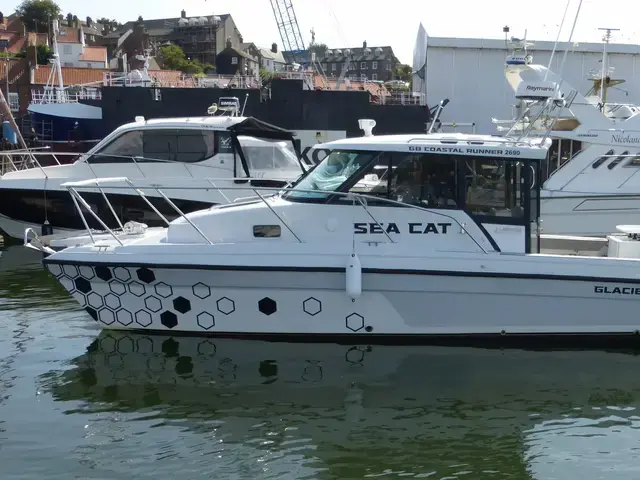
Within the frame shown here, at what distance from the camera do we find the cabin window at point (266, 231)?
7.05 metres

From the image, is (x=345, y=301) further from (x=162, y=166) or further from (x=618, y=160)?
(x=618, y=160)

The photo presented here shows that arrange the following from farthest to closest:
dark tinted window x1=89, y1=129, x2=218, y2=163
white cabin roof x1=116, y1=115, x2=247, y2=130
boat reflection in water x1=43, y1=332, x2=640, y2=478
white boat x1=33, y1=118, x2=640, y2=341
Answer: dark tinted window x1=89, y1=129, x2=218, y2=163 < white cabin roof x1=116, y1=115, x2=247, y2=130 < white boat x1=33, y1=118, x2=640, y2=341 < boat reflection in water x1=43, y1=332, x2=640, y2=478

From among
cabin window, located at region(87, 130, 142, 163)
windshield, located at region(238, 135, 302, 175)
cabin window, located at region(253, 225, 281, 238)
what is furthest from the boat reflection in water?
cabin window, located at region(87, 130, 142, 163)

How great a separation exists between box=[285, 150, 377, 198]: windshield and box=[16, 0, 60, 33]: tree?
236 ft

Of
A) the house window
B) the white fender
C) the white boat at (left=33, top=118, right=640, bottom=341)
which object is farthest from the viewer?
the house window

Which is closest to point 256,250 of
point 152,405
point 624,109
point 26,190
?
point 152,405

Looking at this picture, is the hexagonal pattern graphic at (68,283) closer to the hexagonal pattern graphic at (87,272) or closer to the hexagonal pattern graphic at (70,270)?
the hexagonal pattern graphic at (70,270)

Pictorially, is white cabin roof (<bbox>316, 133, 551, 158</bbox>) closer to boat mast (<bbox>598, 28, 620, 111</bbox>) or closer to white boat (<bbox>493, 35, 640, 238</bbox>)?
white boat (<bbox>493, 35, 640, 238</bbox>)

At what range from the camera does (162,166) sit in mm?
12586

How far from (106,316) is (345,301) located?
2382 millimetres

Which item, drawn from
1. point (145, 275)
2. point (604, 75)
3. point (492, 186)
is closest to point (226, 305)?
point (145, 275)

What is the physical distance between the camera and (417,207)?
693cm

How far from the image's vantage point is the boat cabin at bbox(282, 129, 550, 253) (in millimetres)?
6934

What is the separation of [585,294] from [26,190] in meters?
9.49
